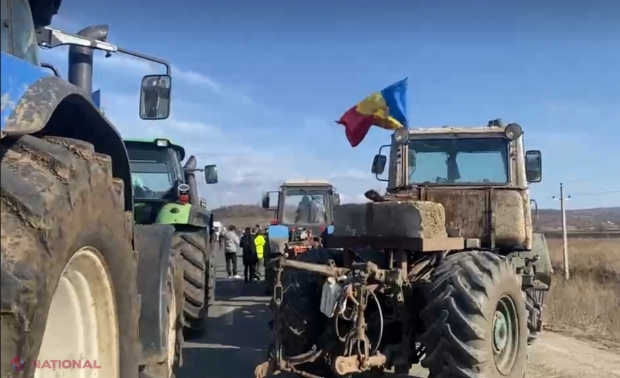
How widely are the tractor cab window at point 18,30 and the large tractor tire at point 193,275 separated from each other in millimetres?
4472

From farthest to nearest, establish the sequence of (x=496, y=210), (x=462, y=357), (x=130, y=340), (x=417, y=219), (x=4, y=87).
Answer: (x=496, y=210) < (x=417, y=219) < (x=462, y=357) < (x=130, y=340) < (x=4, y=87)

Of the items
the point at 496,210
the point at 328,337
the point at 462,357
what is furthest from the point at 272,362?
the point at 496,210

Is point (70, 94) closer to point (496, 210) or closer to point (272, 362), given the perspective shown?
point (272, 362)

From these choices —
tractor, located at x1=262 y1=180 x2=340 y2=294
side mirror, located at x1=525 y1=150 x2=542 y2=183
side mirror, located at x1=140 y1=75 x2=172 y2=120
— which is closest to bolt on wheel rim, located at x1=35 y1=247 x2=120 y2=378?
side mirror, located at x1=140 y1=75 x2=172 y2=120

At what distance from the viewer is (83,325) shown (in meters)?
2.81

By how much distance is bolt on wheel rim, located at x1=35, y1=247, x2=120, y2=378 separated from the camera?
2658 mm

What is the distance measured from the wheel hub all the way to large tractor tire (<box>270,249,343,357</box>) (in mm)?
1424

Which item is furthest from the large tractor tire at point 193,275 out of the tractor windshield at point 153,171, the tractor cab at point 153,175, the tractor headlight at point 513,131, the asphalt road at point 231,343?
the tractor headlight at point 513,131

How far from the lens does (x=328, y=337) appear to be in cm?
586

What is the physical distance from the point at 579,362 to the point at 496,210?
1.97 metres

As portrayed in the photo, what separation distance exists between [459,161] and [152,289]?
4.85m

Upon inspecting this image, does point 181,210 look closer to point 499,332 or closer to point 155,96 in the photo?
point 155,96

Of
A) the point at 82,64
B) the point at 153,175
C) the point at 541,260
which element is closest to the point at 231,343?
the point at 153,175

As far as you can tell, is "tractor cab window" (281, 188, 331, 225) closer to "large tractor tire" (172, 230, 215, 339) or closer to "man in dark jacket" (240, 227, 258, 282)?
"man in dark jacket" (240, 227, 258, 282)
